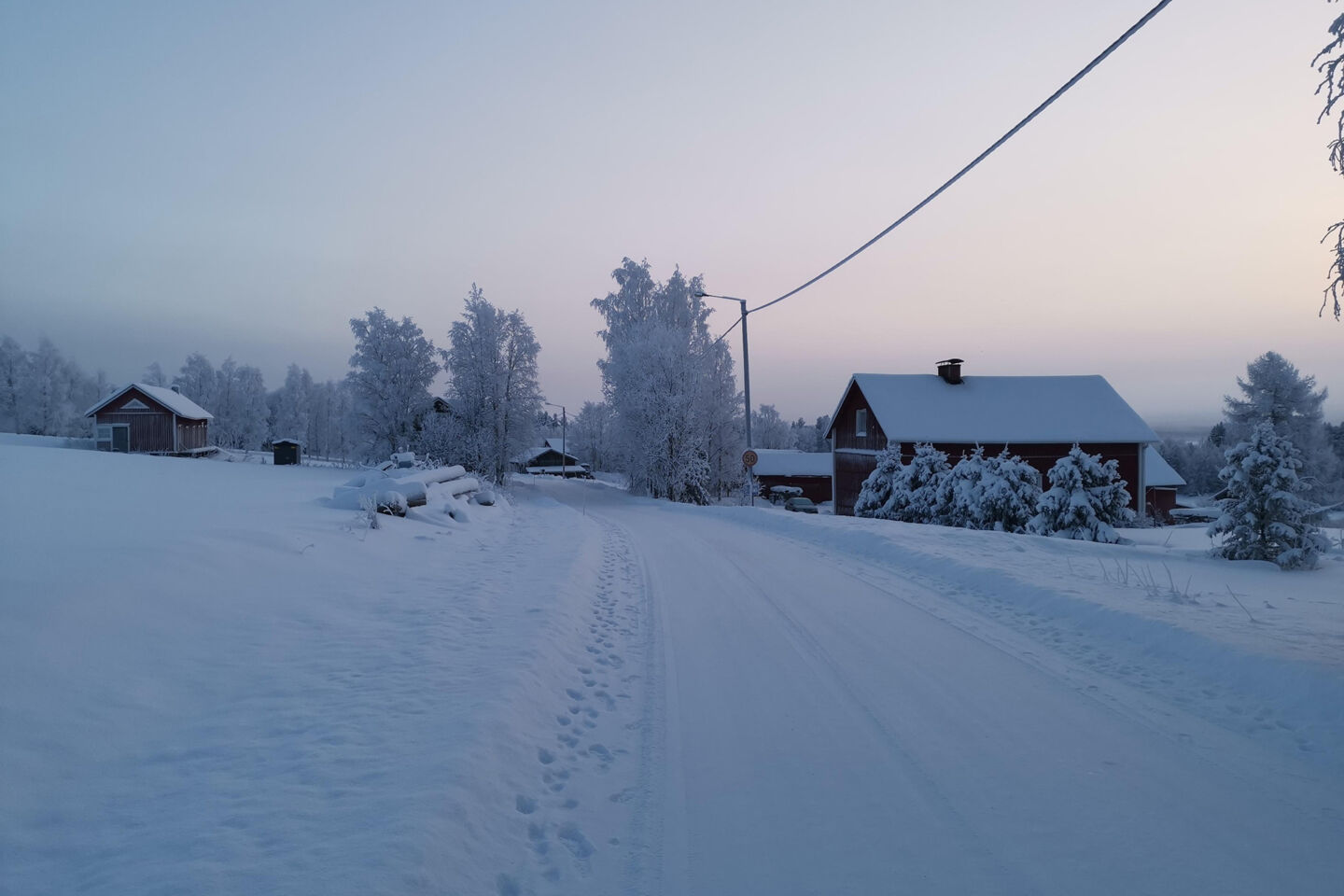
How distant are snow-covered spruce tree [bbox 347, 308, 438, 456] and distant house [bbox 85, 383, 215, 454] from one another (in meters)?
10.2

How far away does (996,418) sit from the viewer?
3344 centimetres

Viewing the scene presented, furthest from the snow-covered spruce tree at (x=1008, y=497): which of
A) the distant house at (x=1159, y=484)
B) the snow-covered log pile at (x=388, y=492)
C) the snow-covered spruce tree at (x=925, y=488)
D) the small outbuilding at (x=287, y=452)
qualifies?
the small outbuilding at (x=287, y=452)

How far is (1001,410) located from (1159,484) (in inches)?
420

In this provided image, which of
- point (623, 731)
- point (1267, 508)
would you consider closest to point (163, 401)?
point (623, 731)

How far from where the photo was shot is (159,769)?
3947mm

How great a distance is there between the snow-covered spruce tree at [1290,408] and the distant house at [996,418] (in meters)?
18.4

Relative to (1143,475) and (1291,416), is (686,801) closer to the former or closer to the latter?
(1143,475)

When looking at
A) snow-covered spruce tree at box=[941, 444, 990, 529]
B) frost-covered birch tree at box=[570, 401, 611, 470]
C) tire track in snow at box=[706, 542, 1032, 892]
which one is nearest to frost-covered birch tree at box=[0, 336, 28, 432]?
frost-covered birch tree at box=[570, 401, 611, 470]

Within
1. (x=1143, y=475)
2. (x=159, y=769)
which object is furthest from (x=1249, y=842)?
(x=1143, y=475)

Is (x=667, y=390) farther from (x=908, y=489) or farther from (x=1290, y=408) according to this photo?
(x=1290, y=408)

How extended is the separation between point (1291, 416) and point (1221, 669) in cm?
5122

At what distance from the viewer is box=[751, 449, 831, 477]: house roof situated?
6456 cm

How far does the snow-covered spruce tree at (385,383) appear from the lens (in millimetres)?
43156

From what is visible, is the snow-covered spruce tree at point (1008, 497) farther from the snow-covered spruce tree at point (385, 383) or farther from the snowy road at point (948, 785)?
the snow-covered spruce tree at point (385, 383)
